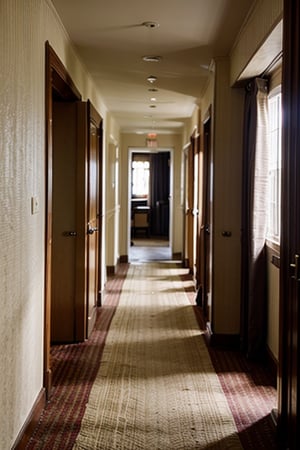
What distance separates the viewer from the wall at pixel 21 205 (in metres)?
2.16

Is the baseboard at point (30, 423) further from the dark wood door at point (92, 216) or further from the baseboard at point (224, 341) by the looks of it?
the baseboard at point (224, 341)

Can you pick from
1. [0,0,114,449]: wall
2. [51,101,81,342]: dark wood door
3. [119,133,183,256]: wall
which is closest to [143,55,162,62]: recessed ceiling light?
[51,101,81,342]: dark wood door

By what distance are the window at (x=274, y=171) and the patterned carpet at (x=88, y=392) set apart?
41.1 inches

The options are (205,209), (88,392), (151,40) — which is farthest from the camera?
(205,209)

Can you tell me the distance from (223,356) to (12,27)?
2.99m

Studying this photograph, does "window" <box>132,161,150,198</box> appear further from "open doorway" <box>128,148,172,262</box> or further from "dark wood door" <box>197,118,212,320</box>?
"dark wood door" <box>197,118,212,320</box>

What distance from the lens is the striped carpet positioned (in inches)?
108

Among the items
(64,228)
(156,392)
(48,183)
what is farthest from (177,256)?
(48,183)

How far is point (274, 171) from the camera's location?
4.12m

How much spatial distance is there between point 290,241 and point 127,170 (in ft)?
24.7

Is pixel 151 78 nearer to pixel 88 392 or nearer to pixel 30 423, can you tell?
pixel 88 392

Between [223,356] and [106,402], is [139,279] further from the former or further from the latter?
[106,402]

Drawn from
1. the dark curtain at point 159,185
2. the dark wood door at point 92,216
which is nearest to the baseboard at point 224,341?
the dark wood door at point 92,216

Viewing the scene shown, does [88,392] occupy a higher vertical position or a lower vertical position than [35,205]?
lower
